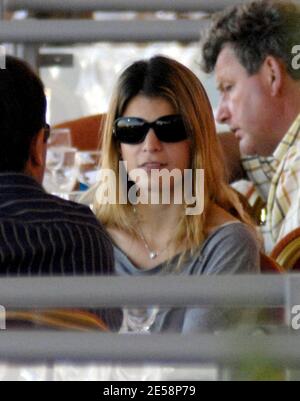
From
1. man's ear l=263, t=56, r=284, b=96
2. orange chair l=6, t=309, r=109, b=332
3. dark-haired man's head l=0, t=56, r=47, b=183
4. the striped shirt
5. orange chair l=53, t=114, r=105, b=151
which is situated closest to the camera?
orange chair l=6, t=309, r=109, b=332

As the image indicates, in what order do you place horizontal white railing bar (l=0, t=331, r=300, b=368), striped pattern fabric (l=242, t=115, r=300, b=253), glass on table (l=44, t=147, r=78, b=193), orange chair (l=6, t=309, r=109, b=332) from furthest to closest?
glass on table (l=44, t=147, r=78, b=193), striped pattern fabric (l=242, t=115, r=300, b=253), orange chair (l=6, t=309, r=109, b=332), horizontal white railing bar (l=0, t=331, r=300, b=368)

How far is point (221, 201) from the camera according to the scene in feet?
7.27

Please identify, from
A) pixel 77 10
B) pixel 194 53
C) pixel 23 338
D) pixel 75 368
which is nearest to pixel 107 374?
pixel 75 368

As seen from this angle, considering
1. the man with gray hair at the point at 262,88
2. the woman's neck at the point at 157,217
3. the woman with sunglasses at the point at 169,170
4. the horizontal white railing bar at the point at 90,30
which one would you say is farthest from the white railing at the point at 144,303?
the man with gray hair at the point at 262,88

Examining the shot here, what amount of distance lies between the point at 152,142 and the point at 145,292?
1.26 metres

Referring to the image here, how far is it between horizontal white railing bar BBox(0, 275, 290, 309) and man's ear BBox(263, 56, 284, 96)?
1859 mm

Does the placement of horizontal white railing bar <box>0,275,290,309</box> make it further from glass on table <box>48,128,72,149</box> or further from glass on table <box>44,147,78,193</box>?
glass on table <box>48,128,72,149</box>

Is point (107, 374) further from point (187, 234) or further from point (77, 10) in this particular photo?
point (187, 234)

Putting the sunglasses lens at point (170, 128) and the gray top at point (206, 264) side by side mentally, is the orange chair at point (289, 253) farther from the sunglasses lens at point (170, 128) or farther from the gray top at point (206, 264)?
the sunglasses lens at point (170, 128)

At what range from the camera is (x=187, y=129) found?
7.00 feet

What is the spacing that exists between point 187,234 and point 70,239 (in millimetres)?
412

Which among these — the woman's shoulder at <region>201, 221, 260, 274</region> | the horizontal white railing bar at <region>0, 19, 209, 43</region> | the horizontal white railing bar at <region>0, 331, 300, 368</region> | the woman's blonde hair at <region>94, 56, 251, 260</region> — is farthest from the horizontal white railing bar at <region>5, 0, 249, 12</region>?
the horizontal white railing bar at <region>0, 331, 300, 368</region>

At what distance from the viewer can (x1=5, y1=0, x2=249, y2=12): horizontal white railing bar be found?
153 cm

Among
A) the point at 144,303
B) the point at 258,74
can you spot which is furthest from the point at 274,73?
the point at 144,303
